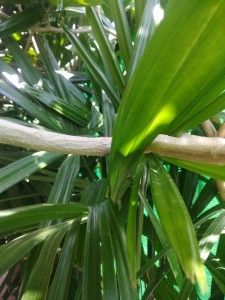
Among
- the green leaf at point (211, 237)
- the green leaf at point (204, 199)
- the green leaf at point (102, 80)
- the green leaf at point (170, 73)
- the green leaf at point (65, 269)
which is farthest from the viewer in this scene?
the green leaf at point (204, 199)

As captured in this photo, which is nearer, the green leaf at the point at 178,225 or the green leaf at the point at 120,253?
the green leaf at the point at 178,225

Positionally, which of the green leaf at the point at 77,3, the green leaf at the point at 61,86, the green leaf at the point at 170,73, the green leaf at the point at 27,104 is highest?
the green leaf at the point at 77,3

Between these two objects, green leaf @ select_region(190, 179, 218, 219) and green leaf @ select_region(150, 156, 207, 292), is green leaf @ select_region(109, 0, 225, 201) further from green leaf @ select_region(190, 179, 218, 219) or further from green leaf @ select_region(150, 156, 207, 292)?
green leaf @ select_region(190, 179, 218, 219)

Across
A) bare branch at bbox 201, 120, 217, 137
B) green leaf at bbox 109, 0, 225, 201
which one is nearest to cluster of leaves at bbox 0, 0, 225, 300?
green leaf at bbox 109, 0, 225, 201

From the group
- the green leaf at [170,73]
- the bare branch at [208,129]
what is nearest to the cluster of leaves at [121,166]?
the green leaf at [170,73]

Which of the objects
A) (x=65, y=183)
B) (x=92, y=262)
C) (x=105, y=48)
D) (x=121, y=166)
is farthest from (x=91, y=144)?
(x=105, y=48)

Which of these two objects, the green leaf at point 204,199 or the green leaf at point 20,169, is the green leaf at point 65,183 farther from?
the green leaf at point 204,199
